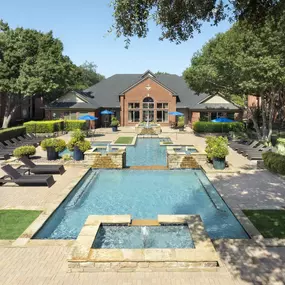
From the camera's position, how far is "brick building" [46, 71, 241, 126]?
45438 mm

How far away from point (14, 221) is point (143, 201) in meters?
5.35

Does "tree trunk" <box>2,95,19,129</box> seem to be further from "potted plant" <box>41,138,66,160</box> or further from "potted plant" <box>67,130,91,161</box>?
"potted plant" <box>67,130,91,161</box>

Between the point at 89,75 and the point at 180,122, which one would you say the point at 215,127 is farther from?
the point at 89,75

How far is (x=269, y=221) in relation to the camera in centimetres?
1065

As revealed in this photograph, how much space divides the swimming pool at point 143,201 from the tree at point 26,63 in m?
21.4

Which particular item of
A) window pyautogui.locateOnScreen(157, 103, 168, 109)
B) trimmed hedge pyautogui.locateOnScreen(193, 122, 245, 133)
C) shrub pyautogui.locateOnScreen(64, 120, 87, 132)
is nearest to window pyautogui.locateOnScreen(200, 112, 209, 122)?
window pyautogui.locateOnScreen(157, 103, 168, 109)

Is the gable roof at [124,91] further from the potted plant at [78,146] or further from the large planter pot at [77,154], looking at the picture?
the large planter pot at [77,154]

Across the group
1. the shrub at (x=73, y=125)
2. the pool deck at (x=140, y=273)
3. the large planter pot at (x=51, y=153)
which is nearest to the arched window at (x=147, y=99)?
the shrub at (x=73, y=125)

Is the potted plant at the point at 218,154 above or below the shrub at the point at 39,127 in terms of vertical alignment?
below

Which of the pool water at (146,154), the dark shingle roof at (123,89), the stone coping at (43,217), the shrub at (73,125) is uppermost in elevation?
the dark shingle roof at (123,89)

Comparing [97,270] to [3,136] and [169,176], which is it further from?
[3,136]

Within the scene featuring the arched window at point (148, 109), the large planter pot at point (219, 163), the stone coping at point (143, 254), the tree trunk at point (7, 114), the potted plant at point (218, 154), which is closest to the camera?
the stone coping at point (143, 254)

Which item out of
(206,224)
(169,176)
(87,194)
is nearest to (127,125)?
(169,176)

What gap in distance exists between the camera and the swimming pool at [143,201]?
10.6 metres
